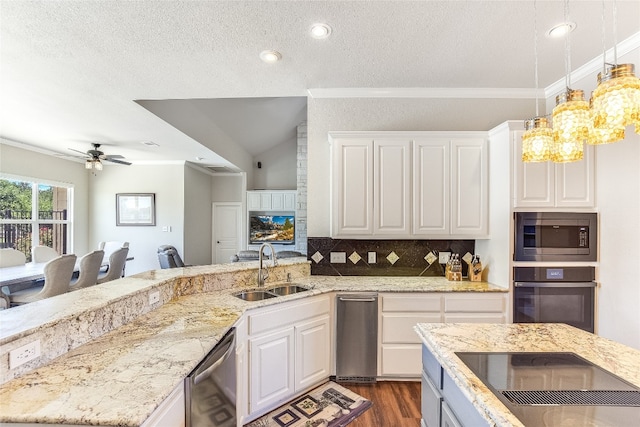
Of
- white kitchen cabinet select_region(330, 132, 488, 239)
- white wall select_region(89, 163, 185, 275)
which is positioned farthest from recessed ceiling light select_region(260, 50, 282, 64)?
white wall select_region(89, 163, 185, 275)

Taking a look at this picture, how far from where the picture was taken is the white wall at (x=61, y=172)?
16.0 ft

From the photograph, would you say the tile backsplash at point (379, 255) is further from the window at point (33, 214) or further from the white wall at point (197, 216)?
the window at point (33, 214)

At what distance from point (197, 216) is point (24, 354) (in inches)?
242

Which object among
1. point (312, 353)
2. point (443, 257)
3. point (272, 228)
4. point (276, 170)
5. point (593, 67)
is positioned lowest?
point (312, 353)

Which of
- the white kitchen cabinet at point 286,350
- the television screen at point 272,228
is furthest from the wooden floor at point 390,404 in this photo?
the television screen at point 272,228

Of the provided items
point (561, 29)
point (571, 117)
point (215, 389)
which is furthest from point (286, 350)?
point (561, 29)

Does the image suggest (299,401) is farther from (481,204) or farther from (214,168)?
(214,168)

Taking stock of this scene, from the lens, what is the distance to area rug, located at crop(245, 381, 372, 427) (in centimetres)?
206

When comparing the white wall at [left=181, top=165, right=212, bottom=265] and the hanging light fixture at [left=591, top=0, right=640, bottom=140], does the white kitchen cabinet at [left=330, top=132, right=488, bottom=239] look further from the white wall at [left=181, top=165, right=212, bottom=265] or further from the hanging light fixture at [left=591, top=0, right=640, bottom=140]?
the white wall at [left=181, top=165, right=212, bottom=265]

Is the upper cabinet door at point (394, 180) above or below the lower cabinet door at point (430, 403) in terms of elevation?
above

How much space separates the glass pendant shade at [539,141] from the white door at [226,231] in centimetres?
683

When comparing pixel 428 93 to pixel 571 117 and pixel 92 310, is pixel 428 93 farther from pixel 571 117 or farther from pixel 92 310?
pixel 92 310

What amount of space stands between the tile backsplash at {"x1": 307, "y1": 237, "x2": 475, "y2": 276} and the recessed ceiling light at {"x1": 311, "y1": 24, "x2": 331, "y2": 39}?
1883mm

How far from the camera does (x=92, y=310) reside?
1.43 m
